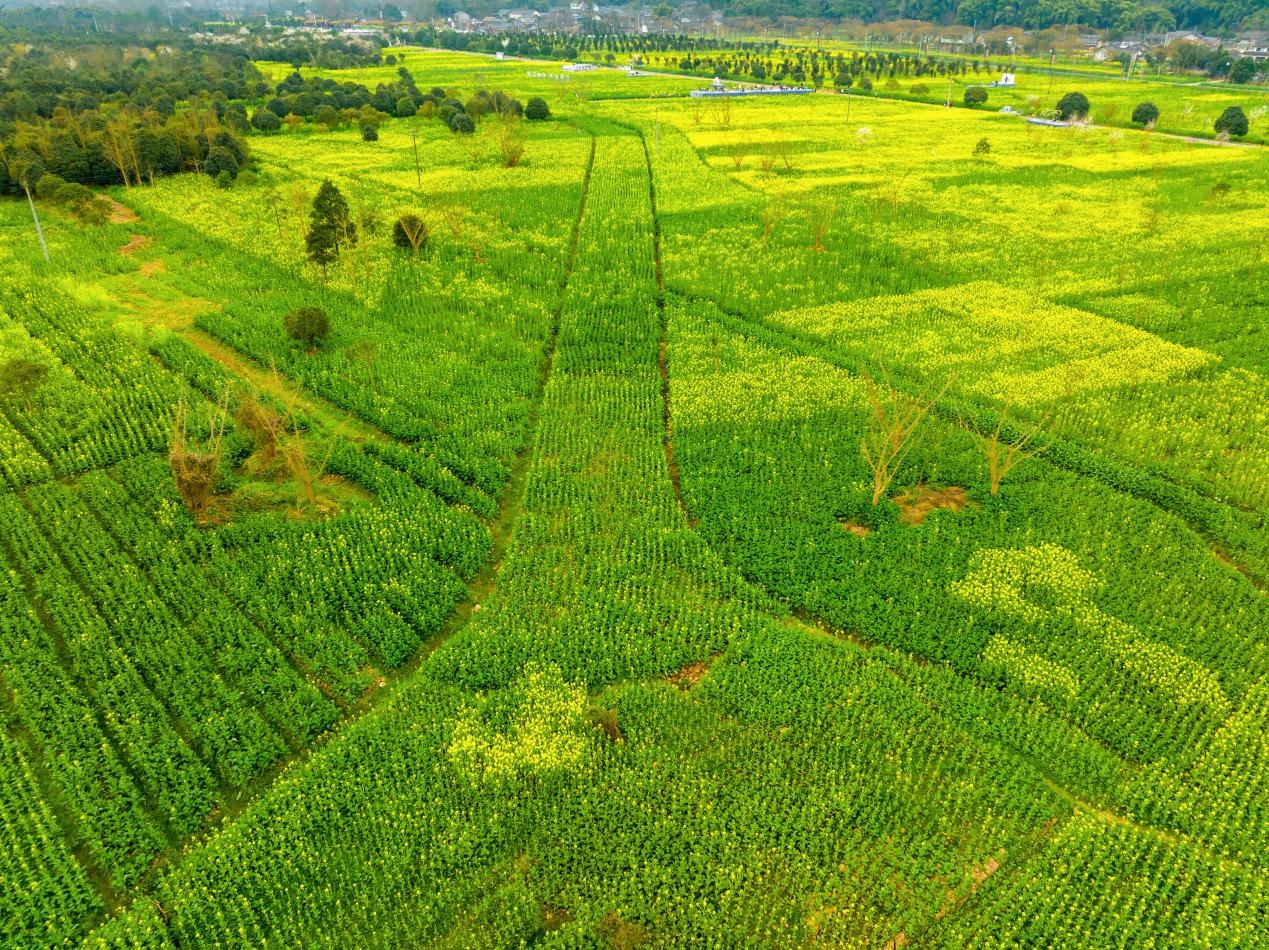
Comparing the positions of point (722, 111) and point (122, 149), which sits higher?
point (722, 111)

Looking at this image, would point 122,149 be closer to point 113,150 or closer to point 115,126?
point 113,150

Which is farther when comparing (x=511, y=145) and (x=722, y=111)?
(x=722, y=111)

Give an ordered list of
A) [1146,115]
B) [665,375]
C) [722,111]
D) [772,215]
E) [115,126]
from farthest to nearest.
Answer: [722,111] → [1146,115] → [115,126] → [772,215] → [665,375]

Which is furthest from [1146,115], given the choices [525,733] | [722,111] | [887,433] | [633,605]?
[525,733]

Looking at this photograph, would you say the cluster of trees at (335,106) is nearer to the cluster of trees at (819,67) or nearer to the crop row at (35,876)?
the cluster of trees at (819,67)

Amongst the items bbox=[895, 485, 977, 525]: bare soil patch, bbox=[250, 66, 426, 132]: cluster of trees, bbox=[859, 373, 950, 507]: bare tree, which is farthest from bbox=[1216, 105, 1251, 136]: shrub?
bbox=[250, 66, 426, 132]: cluster of trees

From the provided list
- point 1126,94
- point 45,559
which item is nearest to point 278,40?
point 1126,94

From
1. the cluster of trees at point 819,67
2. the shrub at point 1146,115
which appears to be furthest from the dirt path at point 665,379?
the cluster of trees at point 819,67

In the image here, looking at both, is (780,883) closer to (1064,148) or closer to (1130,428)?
(1130,428)
